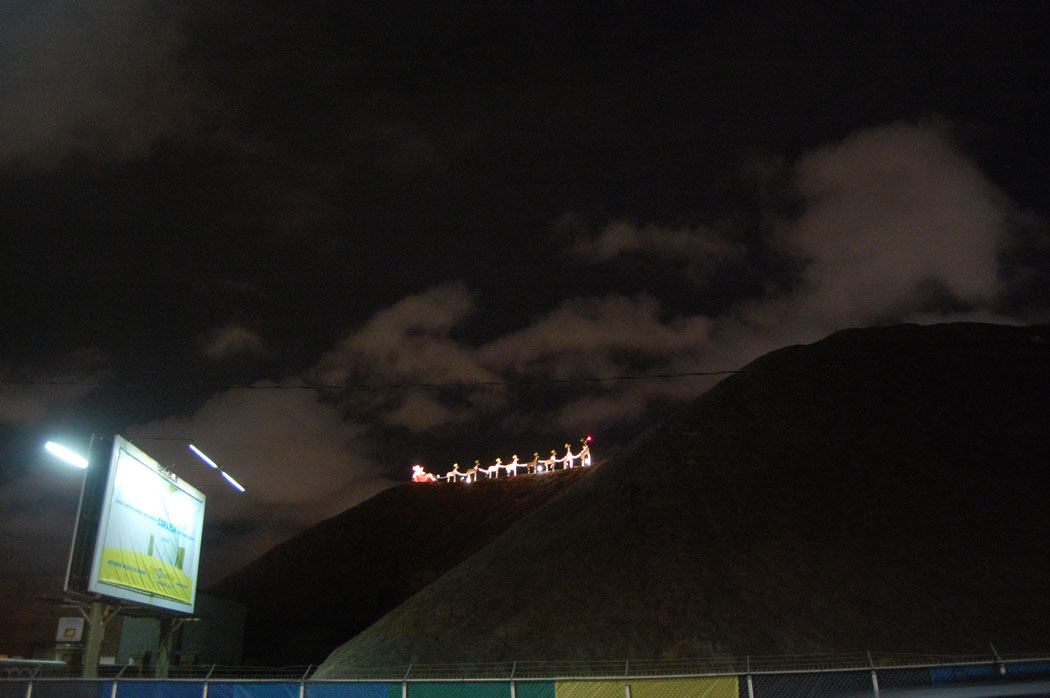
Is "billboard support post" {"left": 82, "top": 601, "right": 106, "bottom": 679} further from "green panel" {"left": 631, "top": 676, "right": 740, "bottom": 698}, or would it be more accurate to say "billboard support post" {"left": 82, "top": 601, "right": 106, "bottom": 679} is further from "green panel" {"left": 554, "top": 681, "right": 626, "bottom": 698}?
"green panel" {"left": 631, "top": 676, "right": 740, "bottom": 698}

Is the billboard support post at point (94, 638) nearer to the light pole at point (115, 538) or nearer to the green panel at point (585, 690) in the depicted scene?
the light pole at point (115, 538)

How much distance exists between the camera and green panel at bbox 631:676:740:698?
1357cm

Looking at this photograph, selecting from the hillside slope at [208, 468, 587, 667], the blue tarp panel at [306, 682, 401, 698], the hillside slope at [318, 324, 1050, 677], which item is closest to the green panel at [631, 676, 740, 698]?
the blue tarp panel at [306, 682, 401, 698]

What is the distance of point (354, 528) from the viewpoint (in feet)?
334

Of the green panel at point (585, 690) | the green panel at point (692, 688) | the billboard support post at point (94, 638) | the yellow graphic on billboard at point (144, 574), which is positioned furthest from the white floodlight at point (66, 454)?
the green panel at point (692, 688)

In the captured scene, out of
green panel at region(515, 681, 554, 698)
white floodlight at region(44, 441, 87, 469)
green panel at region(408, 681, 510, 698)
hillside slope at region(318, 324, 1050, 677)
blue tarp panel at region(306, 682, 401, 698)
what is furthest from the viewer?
hillside slope at region(318, 324, 1050, 677)

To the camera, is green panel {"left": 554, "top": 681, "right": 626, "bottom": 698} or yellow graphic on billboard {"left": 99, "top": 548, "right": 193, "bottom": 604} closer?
green panel {"left": 554, "top": 681, "right": 626, "bottom": 698}

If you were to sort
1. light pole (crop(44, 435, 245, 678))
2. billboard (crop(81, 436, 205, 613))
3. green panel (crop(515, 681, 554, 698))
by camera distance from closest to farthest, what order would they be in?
green panel (crop(515, 681, 554, 698)) → light pole (crop(44, 435, 245, 678)) → billboard (crop(81, 436, 205, 613))

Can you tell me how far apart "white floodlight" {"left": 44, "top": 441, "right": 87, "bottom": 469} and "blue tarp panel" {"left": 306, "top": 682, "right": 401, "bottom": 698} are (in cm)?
897

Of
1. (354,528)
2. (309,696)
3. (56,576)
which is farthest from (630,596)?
(354,528)

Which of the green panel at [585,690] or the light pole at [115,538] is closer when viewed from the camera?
the green panel at [585,690]

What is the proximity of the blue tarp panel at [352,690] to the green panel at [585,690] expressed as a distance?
119 inches

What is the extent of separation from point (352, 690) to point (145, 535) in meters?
11.3

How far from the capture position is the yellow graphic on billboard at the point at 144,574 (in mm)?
19984
